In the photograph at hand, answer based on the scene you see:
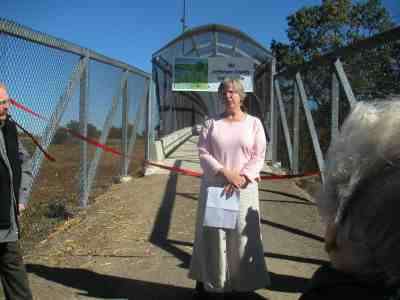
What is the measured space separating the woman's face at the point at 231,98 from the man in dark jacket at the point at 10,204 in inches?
61.5

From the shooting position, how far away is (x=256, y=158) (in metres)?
3.88

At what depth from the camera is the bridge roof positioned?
15808 millimetres

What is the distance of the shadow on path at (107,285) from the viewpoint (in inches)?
166

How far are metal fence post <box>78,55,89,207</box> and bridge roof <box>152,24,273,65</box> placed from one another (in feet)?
26.1

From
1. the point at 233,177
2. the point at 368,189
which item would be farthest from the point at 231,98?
the point at 368,189

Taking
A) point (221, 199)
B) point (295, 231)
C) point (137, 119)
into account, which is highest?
point (137, 119)

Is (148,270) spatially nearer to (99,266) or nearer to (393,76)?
(99,266)

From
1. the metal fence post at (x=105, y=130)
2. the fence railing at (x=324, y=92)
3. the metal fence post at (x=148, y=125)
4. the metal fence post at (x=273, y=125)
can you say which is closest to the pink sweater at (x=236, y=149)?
the fence railing at (x=324, y=92)

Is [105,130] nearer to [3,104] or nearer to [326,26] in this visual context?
[3,104]

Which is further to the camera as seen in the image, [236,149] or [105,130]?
[105,130]

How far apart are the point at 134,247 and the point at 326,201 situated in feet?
14.0

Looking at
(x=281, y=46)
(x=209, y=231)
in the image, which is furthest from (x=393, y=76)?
(x=281, y=46)

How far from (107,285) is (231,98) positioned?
198 cm

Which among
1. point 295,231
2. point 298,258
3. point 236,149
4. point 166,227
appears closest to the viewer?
point 236,149
